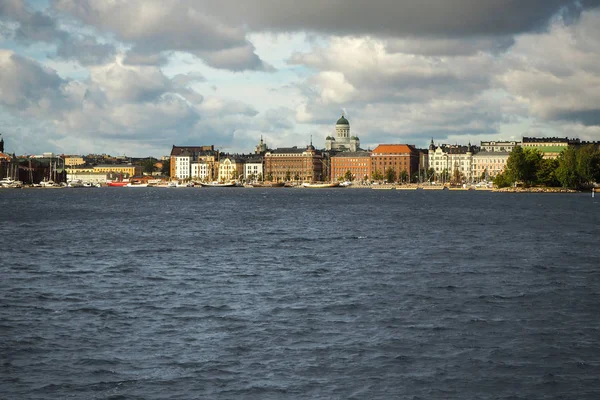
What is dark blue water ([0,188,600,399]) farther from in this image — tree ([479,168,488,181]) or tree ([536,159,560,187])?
tree ([479,168,488,181])

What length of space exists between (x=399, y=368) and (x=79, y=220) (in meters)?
45.4

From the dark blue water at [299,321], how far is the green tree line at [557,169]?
301ft

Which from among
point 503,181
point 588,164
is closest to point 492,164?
point 503,181

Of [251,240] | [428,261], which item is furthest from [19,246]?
[428,261]

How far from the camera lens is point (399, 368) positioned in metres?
14.1

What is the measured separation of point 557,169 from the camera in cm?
12738

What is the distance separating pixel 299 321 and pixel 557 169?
117m

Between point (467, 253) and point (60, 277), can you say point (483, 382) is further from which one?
point (467, 253)

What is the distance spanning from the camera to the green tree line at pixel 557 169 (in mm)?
121750

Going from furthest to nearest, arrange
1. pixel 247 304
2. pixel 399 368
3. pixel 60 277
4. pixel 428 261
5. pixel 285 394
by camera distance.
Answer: pixel 428 261, pixel 60 277, pixel 247 304, pixel 399 368, pixel 285 394

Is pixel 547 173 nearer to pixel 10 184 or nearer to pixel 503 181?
pixel 503 181

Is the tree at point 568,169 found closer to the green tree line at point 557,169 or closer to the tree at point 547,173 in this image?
the green tree line at point 557,169

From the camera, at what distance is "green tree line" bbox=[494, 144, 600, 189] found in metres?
122

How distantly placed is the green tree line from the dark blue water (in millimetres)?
91839
